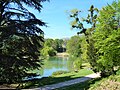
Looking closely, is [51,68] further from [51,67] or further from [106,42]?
[106,42]

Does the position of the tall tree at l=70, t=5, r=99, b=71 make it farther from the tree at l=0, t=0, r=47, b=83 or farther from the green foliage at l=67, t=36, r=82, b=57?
the green foliage at l=67, t=36, r=82, b=57

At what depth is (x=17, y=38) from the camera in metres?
16.7

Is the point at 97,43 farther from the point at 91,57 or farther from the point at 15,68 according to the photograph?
the point at 15,68

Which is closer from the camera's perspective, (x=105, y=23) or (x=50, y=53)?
(x=105, y=23)

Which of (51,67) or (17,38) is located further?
(51,67)

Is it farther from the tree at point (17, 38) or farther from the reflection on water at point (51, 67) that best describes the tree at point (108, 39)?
the reflection on water at point (51, 67)

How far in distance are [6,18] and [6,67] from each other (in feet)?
10.5

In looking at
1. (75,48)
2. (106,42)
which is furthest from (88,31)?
(75,48)

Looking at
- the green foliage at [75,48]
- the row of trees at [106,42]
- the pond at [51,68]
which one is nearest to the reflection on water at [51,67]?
the pond at [51,68]

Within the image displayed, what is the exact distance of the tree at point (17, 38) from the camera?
16.6 m

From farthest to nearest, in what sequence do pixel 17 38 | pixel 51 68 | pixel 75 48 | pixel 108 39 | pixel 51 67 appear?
pixel 75 48 → pixel 51 67 → pixel 51 68 → pixel 108 39 → pixel 17 38

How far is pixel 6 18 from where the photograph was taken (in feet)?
56.5

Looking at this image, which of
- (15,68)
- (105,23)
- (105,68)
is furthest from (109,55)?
(15,68)

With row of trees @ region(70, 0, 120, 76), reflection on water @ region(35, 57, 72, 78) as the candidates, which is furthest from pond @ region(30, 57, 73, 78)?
row of trees @ region(70, 0, 120, 76)
